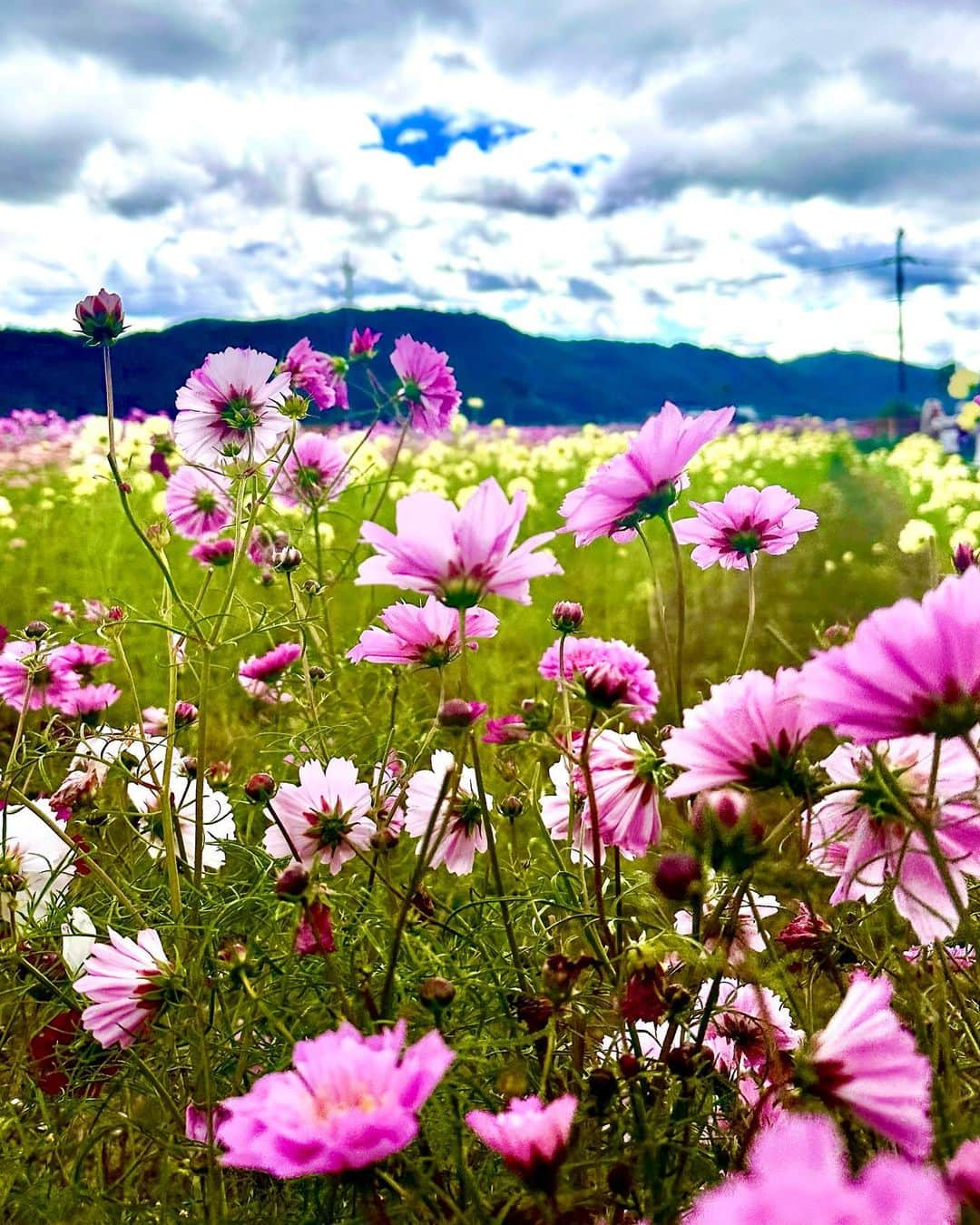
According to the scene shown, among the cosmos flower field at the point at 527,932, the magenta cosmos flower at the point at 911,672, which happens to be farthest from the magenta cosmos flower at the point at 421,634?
the magenta cosmos flower at the point at 911,672

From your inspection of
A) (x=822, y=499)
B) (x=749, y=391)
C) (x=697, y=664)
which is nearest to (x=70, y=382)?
(x=822, y=499)

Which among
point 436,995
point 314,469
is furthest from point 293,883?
point 314,469

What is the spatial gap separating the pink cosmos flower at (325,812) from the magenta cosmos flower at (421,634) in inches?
2.9

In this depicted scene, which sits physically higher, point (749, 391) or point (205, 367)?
point (749, 391)

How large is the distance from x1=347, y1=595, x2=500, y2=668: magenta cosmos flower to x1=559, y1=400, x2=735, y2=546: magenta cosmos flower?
69mm

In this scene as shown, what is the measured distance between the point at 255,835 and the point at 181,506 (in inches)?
13.3

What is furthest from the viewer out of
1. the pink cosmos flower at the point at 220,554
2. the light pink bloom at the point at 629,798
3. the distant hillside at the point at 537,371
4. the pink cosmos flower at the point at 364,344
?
the distant hillside at the point at 537,371

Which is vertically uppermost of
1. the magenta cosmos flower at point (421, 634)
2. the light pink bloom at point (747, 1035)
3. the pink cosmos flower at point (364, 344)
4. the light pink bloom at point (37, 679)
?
the pink cosmos flower at point (364, 344)

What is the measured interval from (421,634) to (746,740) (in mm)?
204

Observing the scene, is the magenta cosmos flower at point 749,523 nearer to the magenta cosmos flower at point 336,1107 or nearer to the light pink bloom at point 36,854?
the magenta cosmos flower at point 336,1107

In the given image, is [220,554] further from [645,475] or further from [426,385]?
[645,475]

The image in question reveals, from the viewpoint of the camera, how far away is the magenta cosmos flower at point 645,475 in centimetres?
46

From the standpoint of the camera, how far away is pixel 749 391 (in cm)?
3612

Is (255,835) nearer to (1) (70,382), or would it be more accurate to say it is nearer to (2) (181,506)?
(2) (181,506)
